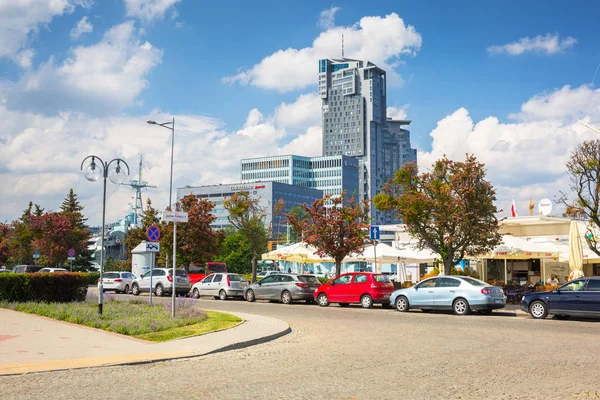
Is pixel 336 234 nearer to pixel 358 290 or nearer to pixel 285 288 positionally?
pixel 285 288

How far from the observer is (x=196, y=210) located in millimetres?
44688

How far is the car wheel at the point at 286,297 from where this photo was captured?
29719 mm

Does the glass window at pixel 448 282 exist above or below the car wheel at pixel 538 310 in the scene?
above

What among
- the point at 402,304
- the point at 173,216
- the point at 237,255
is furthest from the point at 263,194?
the point at 173,216

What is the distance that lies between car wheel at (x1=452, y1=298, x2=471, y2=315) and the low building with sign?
144424mm

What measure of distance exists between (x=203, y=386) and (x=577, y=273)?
22433mm

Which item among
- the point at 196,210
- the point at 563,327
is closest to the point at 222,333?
the point at 563,327

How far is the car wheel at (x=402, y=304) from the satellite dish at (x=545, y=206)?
22.0 metres

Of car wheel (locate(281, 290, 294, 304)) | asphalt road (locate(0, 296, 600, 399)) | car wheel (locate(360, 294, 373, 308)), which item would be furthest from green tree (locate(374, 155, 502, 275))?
asphalt road (locate(0, 296, 600, 399))

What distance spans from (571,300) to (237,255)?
63.8 metres

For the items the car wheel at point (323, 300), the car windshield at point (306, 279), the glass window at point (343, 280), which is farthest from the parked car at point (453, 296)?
the car windshield at point (306, 279)

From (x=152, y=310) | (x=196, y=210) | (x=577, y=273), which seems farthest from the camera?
(x=196, y=210)

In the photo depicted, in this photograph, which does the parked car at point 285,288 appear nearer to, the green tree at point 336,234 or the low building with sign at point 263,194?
the green tree at point 336,234

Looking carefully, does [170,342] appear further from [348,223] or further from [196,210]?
[196,210]
